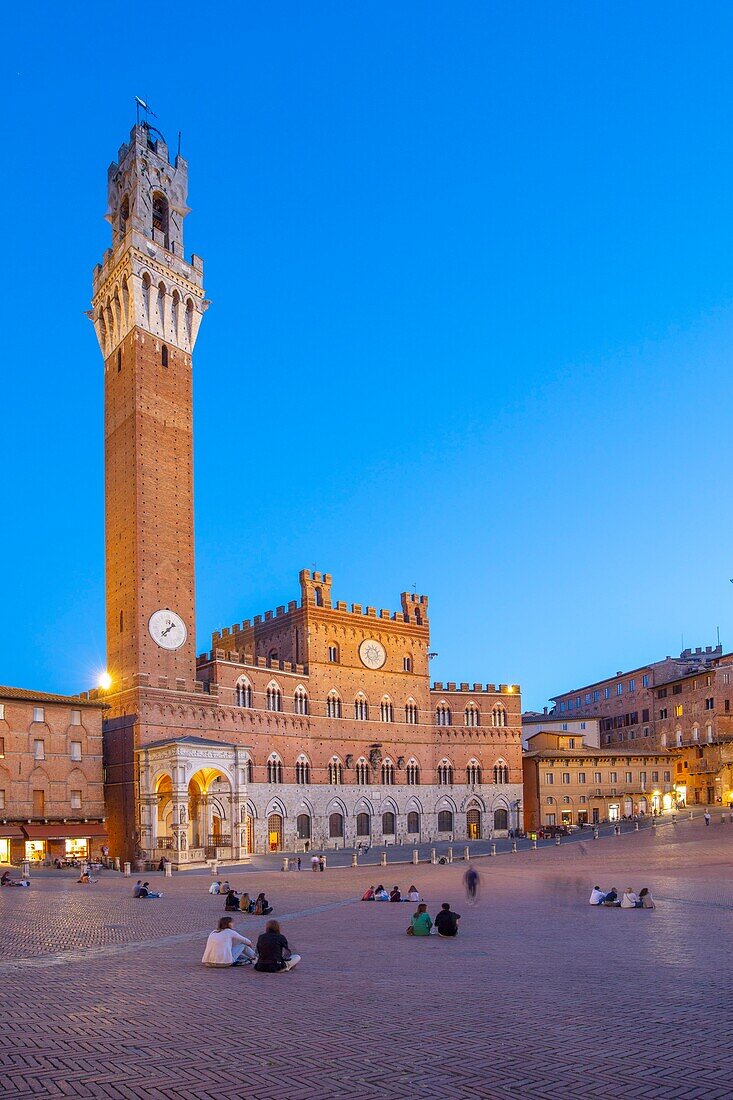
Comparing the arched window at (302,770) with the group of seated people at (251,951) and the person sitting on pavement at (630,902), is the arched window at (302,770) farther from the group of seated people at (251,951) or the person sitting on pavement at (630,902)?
the group of seated people at (251,951)

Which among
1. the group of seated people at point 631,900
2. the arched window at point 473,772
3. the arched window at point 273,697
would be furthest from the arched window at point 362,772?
the group of seated people at point 631,900

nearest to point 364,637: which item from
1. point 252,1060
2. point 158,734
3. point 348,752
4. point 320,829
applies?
point 348,752

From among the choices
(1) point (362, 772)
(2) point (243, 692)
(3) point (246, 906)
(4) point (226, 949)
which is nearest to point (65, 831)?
(2) point (243, 692)

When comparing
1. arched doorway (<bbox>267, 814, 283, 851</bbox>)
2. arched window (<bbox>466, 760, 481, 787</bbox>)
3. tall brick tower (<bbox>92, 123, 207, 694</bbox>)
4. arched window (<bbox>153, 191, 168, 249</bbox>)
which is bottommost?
arched doorway (<bbox>267, 814, 283, 851</bbox>)

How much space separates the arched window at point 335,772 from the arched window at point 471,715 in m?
13.2

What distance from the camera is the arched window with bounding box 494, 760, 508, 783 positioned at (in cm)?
7375

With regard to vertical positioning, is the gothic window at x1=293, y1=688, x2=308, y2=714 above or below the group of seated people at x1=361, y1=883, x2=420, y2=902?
above

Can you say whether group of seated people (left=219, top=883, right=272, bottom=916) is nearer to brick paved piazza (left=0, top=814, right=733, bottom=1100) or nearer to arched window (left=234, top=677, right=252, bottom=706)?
brick paved piazza (left=0, top=814, right=733, bottom=1100)

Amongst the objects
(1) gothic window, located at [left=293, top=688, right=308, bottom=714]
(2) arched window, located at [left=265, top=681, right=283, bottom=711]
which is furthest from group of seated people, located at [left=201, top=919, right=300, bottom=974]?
(1) gothic window, located at [left=293, top=688, right=308, bottom=714]

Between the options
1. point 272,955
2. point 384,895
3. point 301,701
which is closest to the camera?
point 272,955

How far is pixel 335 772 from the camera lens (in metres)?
64.9

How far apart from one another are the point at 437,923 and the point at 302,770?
143ft

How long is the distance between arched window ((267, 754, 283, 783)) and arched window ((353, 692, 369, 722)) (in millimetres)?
8232

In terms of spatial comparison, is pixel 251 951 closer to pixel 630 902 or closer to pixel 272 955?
pixel 272 955
